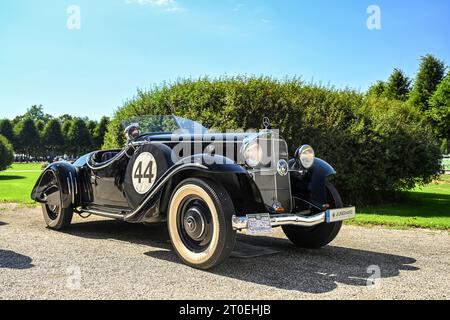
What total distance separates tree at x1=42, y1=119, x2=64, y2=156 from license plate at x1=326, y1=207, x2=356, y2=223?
68321 millimetres

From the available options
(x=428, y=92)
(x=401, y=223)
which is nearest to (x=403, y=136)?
(x=401, y=223)

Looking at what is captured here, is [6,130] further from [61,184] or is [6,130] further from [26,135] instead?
[61,184]

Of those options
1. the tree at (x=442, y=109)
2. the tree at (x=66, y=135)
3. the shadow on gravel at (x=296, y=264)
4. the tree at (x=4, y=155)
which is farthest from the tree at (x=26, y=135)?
the shadow on gravel at (x=296, y=264)

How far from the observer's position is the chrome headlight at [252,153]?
4.99m

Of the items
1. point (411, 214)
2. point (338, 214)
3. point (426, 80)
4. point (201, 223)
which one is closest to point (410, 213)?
point (411, 214)

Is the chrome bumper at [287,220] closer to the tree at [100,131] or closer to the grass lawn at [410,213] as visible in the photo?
the grass lawn at [410,213]

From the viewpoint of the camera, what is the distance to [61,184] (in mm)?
6762

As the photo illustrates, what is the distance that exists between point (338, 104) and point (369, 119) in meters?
0.90

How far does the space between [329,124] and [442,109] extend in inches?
678

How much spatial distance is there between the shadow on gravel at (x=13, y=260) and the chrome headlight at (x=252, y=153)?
105 inches

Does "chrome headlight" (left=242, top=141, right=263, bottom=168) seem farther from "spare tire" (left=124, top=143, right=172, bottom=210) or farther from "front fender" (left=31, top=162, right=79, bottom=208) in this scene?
"front fender" (left=31, top=162, right=79, bottom=208)

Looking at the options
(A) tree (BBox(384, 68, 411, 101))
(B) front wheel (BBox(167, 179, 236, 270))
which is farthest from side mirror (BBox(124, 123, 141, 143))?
(A) tree (BBox(384, 68, 411, 101))

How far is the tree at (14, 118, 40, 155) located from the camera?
65812 millimetres

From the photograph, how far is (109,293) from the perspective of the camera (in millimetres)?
3604
